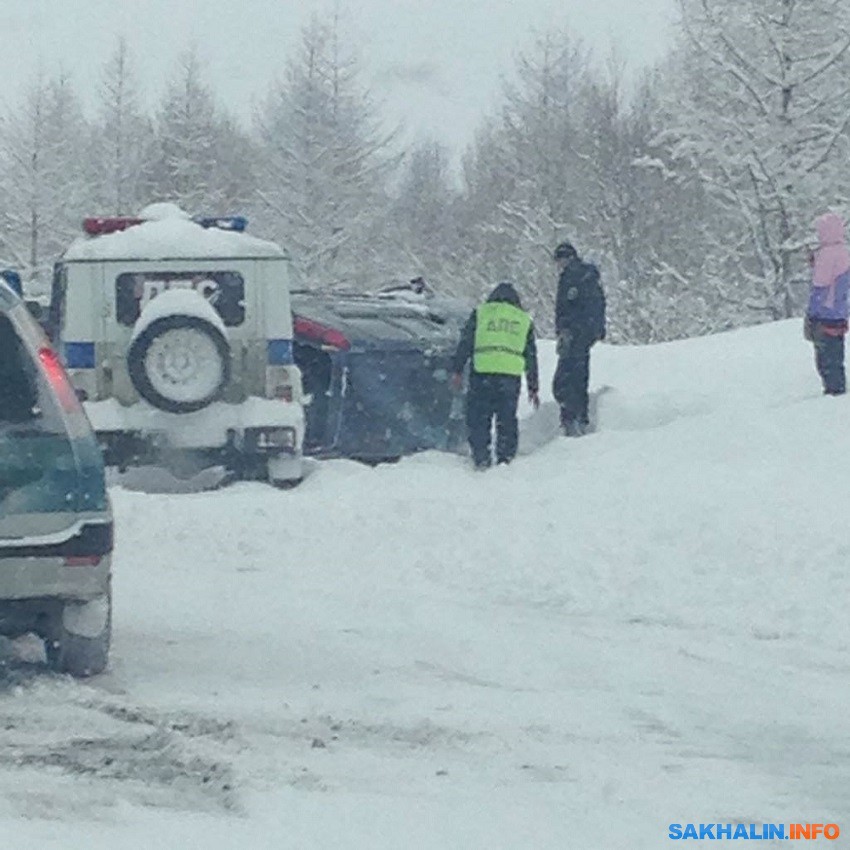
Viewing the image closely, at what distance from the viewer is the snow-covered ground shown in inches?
204

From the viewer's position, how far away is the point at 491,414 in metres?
13.7

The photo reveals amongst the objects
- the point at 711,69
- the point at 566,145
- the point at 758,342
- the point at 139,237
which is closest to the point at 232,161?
the point at 566,145

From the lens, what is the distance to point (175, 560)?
976 centimetres

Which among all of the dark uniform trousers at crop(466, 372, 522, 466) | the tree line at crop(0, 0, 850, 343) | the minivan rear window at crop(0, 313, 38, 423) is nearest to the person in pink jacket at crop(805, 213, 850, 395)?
the dark uniform trousers at crop(466, 372, 522, 466)

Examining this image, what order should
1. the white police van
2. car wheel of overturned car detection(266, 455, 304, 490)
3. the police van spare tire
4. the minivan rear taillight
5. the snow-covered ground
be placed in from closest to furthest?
the snow-covered ground → the minivan rear taillight → the police van spare tire → the white police van → car wheel of overturned car detection(266, 455, 304, 490)

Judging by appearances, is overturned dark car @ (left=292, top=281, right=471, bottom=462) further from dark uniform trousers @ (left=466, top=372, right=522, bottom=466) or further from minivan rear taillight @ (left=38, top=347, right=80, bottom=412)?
minivan rear taillight @ (left=38, top=347, right=80, bottom=412)

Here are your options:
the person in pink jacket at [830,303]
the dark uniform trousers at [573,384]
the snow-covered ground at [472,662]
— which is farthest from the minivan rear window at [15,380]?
the dark uniform trousers at [573,384]

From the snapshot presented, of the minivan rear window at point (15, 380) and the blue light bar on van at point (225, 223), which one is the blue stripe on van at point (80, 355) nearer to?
the blue light bar on van at point (225, 223)

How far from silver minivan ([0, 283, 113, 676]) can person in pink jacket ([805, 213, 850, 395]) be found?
26.3 ft

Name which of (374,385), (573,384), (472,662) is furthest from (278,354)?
(472,662)

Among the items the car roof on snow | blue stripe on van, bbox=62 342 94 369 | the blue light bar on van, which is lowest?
blue stripe on van, bbox=62 342 94 369

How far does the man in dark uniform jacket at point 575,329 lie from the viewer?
48.2ft

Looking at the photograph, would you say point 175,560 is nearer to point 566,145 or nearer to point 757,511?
point 757,511

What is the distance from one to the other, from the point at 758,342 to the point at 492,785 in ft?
41.8
